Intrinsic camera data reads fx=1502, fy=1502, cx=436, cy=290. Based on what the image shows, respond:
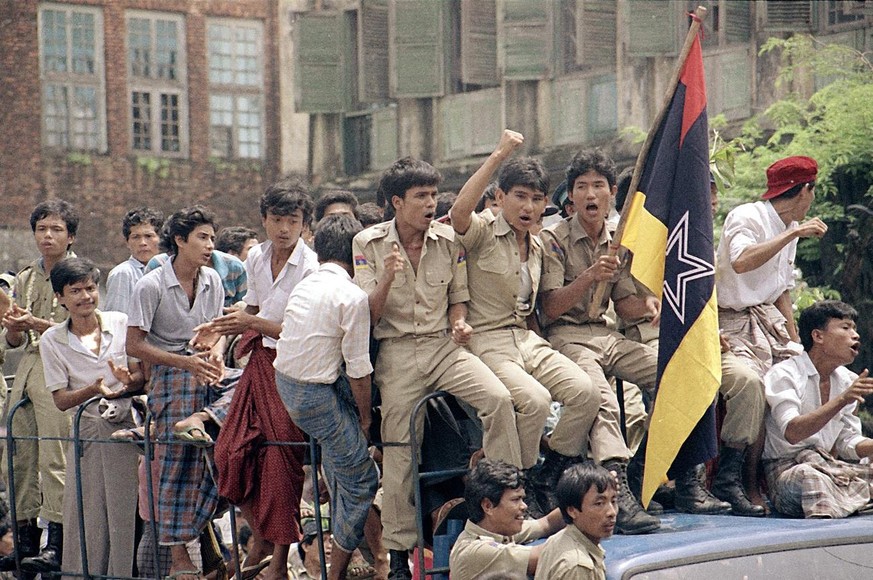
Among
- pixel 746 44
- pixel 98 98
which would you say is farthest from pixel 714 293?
pixel 98 98

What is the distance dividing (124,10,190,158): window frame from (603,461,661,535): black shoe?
54.9ft

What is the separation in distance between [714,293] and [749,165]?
303 inches

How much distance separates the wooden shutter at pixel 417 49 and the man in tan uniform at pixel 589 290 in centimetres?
1386

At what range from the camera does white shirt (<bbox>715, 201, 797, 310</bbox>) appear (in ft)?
20.7

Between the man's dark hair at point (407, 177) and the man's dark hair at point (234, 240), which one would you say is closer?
the man's dark hair at point (407, 177)

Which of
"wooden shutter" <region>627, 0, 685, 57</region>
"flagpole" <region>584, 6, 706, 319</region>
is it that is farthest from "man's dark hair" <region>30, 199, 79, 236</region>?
"wooden shutter" <region>627, 0, 685, 57</region>

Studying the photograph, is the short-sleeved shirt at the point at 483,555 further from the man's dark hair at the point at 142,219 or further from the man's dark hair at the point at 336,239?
the man's dark hair at the point at 142,219

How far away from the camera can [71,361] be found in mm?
6988

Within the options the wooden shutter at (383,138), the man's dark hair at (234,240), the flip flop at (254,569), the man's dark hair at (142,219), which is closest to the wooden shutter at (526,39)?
the wooden shutter at (383,138)

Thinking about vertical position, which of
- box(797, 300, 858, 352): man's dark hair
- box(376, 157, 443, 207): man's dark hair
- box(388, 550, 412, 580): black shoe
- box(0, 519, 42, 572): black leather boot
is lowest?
box(0, 519, 42, 572): black leather boot

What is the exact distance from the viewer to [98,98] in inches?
834

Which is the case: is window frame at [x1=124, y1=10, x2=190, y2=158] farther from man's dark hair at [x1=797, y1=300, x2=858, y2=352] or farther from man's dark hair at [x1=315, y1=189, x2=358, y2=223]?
man's dark hair at [x1=797, y1=300, x2=858, y2=352]

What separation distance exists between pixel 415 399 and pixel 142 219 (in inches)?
122

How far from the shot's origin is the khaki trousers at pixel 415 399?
216 inches
